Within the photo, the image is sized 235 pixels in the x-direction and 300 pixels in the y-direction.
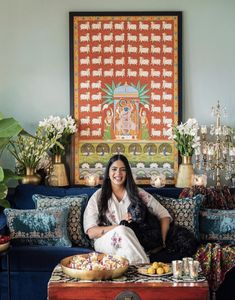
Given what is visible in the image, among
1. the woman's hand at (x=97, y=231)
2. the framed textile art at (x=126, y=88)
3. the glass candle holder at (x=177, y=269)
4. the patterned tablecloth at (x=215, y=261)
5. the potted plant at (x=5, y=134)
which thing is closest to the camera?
the glass candle holder at (x=177, y=269)

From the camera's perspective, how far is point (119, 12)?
4750 mm

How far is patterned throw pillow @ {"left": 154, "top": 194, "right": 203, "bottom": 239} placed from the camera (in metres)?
4.11

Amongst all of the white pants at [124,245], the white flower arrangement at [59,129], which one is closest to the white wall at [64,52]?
the white flower arrangement at [59,129]

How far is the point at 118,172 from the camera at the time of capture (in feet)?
13.3

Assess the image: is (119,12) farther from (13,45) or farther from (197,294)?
(197,294)

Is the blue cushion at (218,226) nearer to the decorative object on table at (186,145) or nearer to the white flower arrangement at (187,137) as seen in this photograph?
the decorative object on table at (186,145)

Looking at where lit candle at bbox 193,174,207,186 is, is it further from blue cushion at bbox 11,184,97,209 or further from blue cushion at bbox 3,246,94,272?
blue cushion at bbox 3,246,94,272

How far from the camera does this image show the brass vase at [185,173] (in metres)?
4.57

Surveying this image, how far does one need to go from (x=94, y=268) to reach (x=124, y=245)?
602mm

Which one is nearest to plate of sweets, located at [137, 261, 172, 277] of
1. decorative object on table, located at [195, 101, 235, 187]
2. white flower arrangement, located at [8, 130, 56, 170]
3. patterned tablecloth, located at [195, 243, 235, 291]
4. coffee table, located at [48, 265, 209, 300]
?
coffee table, located at [48, 265, 209, 300]

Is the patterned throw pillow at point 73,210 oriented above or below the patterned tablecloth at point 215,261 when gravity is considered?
above

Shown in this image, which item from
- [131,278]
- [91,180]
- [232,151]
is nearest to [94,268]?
[131,278]

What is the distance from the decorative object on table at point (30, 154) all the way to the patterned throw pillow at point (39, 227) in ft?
1.91

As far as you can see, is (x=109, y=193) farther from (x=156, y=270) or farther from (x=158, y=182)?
(x=156, y=270)
